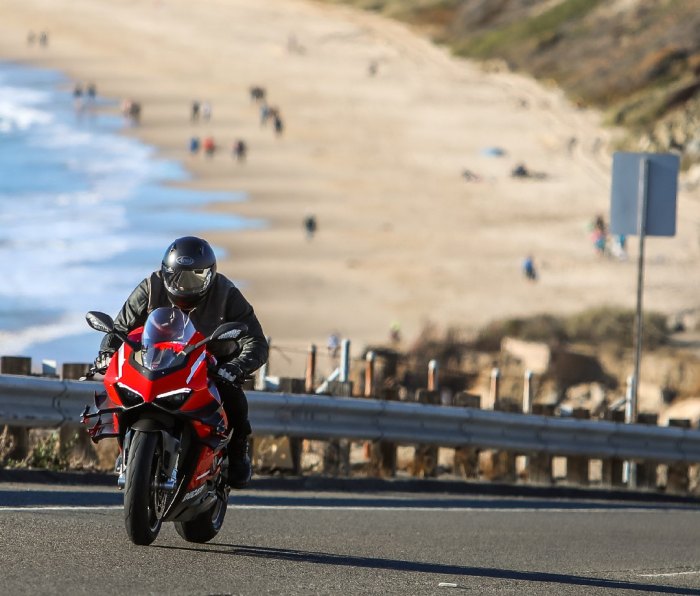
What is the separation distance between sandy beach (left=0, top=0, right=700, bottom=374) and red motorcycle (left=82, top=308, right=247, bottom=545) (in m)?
8.20

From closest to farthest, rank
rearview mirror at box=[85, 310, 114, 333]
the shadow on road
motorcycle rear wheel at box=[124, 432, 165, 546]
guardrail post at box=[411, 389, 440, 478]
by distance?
motorcycle rear wheel at box=[124, 432, 165, 546] → rearview mirror at box=[85, 310, 114, 333] → the shadow on road → guardrail post at box=[411, 389, 440, 478]

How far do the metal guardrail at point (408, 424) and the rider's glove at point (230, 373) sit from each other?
10.1 ft

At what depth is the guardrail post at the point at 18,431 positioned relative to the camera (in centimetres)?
1142

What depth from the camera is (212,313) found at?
8.32 meters

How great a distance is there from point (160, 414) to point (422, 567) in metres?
1.78

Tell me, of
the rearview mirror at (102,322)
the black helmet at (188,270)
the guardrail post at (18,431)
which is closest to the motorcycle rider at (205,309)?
the black helmet at (188,270)

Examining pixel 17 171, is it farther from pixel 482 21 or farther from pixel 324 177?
pixel 482 21

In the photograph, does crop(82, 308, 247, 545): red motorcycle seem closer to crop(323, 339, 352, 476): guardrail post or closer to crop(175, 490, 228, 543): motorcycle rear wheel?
crop(175, 490, 228, 543): motorcycle rear wheel

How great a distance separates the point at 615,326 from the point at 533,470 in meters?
23.6

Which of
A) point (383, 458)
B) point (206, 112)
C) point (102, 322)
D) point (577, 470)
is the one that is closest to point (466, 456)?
point (383, 458)

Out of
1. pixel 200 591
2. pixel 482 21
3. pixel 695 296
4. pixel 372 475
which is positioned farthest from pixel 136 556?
pixel 482 21

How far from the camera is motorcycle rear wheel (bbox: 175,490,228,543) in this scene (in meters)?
8.48

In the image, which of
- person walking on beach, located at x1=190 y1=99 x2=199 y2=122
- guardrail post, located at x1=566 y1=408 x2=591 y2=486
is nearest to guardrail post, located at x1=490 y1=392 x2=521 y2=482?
guardrail post, located at x1=566 y1=408 x2=591 y2=486

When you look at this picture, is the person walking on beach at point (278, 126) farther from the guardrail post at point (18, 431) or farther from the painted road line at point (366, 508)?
the guardrail post at point (18, 431)
